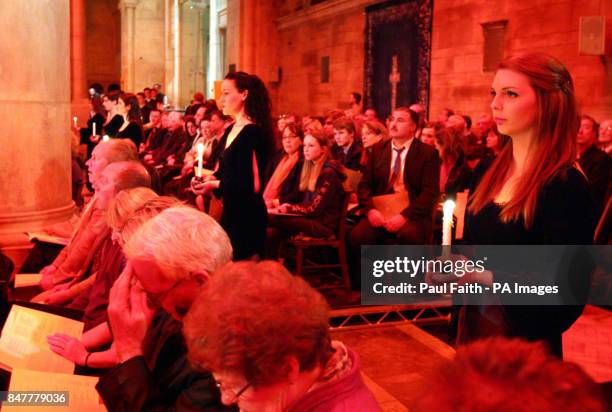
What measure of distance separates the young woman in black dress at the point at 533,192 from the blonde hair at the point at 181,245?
0.73 meters

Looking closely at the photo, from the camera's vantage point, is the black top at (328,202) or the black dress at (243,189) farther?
the black top at (328,202)

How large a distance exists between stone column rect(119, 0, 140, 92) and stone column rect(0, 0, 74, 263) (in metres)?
25.8

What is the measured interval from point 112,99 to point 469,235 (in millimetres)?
9517

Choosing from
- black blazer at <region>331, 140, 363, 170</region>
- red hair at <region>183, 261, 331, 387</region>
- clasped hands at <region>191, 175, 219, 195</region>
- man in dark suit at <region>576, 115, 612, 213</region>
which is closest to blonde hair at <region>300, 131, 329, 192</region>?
black blazer at <region>331, 140, 363, 170</region>

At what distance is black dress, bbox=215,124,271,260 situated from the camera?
4.36 metres

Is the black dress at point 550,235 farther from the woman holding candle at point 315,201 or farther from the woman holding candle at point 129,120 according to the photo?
the woman holding candle at point 129,120

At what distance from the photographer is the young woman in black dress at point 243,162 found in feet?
14.3

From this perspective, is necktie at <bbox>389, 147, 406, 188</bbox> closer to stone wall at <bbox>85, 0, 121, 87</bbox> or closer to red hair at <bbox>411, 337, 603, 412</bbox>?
red hair at <bbox>411, 337, 603, 412</bbox>

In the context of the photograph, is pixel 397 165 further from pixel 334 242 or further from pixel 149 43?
pixel 149 43

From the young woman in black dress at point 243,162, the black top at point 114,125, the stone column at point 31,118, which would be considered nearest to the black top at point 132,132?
the black top at point 114,125

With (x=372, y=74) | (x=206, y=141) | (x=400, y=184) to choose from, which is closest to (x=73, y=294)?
(x=400, y=184)

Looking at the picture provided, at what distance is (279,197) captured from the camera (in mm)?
6816

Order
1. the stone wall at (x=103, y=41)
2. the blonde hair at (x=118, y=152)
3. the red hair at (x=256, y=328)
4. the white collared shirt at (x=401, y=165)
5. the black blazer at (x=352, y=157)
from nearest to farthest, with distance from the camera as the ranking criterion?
the red hair at (x=256, y=328) → the blonde hair at (x=118, y=152) → the white collared shirt at (x=401, y=165) → the black blazer at (x=352, y=157) → the stone wall at (x=103, y=41)

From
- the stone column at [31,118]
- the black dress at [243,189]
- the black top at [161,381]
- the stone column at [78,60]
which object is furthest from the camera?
the stone column at [78,60]
